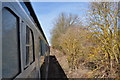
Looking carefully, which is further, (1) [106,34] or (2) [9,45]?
(1) [106,34]

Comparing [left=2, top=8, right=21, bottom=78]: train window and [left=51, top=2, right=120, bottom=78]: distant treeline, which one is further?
[left=51, top=2, right=120, bottom=78]: distant treeline

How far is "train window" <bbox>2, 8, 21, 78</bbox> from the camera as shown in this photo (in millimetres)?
802

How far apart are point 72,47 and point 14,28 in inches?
224

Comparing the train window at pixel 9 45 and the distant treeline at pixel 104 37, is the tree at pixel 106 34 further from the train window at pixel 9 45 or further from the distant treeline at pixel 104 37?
the train window at pixel 9 45

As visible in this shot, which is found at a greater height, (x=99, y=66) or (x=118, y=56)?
(x=118, y=56)

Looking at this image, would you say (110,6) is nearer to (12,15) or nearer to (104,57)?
(104,57)

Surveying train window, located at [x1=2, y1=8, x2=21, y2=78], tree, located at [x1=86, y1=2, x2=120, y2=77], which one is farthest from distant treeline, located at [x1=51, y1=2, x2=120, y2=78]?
train window, located at [x1=2, y1=8, x2=21, y2=78]

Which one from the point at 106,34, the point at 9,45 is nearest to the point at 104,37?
the point at 106,34

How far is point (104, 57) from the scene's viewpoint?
3.25m

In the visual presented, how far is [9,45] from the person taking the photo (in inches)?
35.4

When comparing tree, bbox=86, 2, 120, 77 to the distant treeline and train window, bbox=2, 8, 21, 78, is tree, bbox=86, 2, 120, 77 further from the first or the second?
train window, bbox=2, 8, 21, 78

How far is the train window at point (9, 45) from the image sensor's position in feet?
2.63

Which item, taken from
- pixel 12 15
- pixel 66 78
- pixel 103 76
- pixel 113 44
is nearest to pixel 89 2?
pixel 113 44

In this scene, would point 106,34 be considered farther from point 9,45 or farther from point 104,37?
point 9,45
